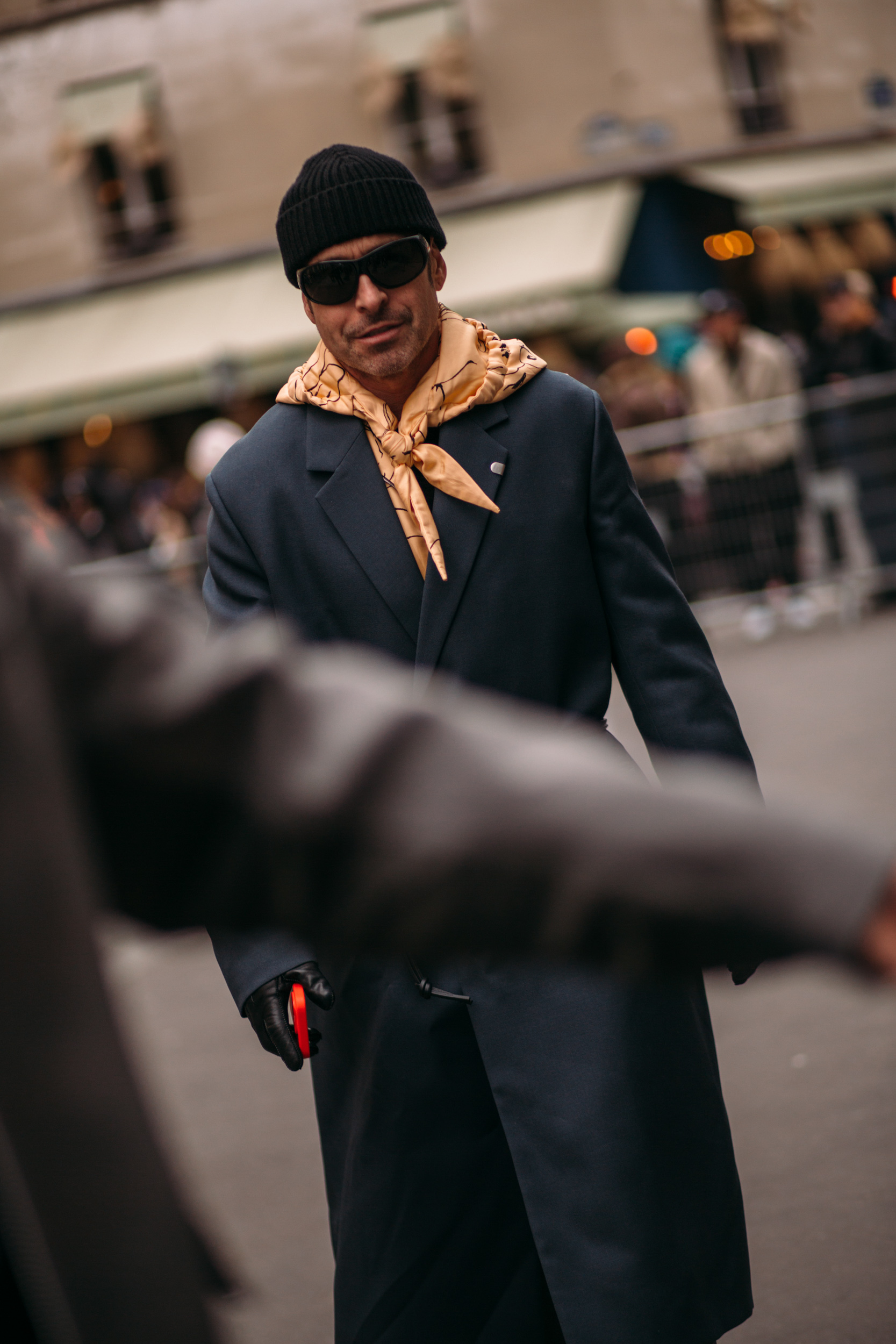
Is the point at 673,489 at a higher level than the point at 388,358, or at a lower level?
lower

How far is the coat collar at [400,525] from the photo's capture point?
2.75 metres

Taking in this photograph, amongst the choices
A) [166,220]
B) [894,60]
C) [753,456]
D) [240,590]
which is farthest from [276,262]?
[240,590]

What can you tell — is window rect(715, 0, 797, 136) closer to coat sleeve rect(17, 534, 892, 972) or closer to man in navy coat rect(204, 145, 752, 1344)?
man in navy coat rect(204, 145, 752, 1344)

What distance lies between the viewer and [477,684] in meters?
2.77

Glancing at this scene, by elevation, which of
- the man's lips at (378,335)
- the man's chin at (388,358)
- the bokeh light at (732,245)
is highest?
the man's lips at (378,335)

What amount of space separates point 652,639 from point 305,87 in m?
22.2

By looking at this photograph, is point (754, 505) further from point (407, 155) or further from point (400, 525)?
point (407, 155)

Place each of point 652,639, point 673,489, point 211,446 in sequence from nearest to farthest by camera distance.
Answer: point 652,639 → point 211,446 → point 673,489

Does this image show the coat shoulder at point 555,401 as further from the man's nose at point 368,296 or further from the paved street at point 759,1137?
the paved street at point 759,1137

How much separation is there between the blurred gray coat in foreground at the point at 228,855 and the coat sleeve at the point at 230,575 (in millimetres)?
1533

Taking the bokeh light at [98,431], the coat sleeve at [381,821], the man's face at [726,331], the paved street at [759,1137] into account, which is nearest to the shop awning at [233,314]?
the bokeh light at [98,431]

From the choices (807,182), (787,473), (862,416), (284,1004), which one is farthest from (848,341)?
(807,182)

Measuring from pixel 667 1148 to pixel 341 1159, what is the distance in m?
0.56

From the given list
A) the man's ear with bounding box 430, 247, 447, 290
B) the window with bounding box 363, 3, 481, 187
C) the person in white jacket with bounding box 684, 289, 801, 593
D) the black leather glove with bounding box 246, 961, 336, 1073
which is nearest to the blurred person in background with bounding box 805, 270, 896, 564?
the person in white jacket with bounding box 684, 289, 801, 593
